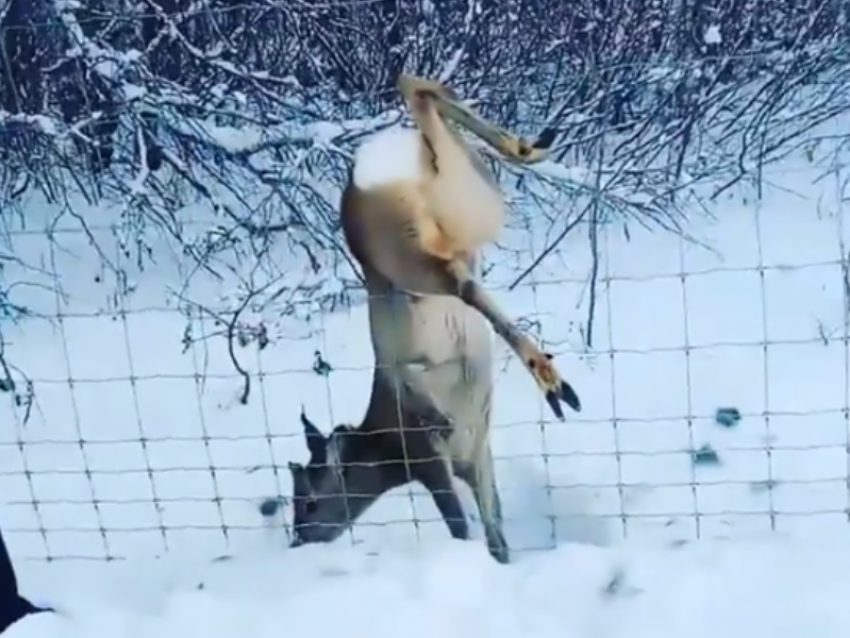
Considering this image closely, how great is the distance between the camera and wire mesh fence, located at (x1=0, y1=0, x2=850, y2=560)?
13.7ft

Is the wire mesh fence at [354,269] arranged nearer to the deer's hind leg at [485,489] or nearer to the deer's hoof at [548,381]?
the deer's hind leg at [485,489]

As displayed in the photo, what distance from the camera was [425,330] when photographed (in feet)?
11.9

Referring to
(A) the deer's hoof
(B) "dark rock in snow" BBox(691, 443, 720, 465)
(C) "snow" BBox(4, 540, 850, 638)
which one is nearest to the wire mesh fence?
(B) "dark rock in snow" BBox(691, 443, 720, 465)

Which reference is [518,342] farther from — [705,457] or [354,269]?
[354,269]

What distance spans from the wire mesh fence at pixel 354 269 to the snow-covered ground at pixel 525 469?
2 cm

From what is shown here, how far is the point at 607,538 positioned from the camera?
3.82 m

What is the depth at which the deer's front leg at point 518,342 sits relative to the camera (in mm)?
3201

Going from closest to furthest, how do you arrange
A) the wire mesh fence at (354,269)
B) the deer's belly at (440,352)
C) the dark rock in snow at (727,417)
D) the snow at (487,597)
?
the snow at (487,597), the deer's belly at (440,352), the wire mesh fence at (354,269), the dark rock in snow at (727,417)

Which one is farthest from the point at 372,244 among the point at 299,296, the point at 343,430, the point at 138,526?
the point at 299,296

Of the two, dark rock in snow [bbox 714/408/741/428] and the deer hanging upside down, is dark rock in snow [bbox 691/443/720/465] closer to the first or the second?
dark rock in snow [bbox 714/408/741/428]

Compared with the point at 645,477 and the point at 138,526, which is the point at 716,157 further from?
the point at 138,526

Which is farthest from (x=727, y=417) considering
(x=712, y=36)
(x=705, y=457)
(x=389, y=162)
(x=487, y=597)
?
(x=712, y=36)

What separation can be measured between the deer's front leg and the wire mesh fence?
0.65 meters

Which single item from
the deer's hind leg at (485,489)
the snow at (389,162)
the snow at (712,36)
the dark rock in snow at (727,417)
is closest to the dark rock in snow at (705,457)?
the dark rock in snow at (727,417)
